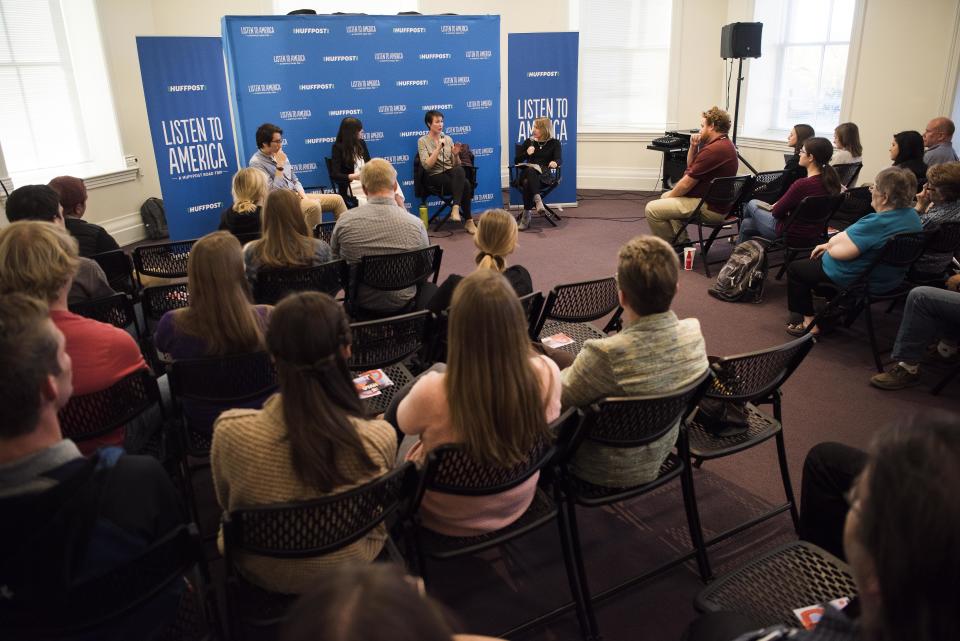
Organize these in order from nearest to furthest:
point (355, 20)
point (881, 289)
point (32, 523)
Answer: point (32, 523) < point (881, 289) < point (355, 20)

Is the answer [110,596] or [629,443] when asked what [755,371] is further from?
[110,596]

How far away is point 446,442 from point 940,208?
373 cm

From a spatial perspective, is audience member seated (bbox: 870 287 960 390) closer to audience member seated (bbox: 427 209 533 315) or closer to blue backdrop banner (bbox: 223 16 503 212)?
audience member seated (bbox: 427 209 533 315)

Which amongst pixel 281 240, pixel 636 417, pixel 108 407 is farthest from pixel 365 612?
pixel 281 240

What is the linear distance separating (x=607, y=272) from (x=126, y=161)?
5.21 m

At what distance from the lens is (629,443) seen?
6.99ft

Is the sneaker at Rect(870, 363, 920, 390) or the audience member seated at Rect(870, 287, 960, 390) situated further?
the sneaker at Rect(870, 363, 920, 390)

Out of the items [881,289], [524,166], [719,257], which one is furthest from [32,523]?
[524,166]

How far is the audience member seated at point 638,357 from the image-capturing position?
2109mm

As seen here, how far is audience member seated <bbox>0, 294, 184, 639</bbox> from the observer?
4.30ft

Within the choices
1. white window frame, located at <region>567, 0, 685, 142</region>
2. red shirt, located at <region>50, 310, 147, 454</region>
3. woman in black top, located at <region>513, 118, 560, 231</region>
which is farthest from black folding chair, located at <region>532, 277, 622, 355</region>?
white window frame, located at <region>567, 0, 685, 142</region>

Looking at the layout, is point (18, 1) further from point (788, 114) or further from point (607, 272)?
point (788, 114)

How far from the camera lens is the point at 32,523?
1303 mm

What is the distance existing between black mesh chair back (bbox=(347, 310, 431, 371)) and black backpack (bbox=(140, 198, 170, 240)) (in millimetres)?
5580
